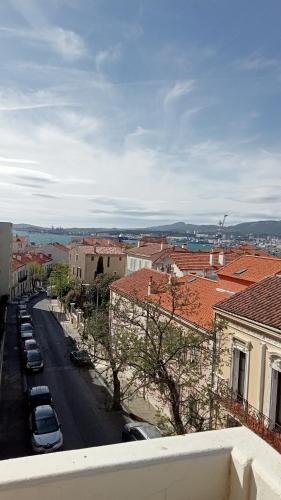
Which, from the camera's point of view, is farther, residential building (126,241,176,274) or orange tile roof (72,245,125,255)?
orange tile roof (72,245,125,255)

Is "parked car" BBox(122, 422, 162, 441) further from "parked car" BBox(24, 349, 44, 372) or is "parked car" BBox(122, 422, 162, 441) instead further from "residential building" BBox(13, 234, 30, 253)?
"residential building" BBox(13, 234, 30, 253)

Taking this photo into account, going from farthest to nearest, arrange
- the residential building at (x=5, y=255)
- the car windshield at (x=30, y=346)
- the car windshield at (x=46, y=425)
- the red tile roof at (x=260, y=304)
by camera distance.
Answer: the residential building at (x=5, y=255) → the car windshield at (x=30, y=346) → the car windshield at (x=46, y=425) → the red tile roof at (x=260, y=304)

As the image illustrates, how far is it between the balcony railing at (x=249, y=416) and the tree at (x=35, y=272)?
73.6 m

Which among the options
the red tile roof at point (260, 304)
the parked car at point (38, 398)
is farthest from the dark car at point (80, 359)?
the red tile roof at point (260, 304)

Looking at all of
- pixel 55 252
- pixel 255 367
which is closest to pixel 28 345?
pixel 255 367

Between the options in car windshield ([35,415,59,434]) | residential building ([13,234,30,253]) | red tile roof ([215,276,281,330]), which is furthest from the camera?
residential building ([13,234,30,253])

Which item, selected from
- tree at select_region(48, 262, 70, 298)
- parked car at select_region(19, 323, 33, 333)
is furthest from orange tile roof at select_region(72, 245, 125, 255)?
parked car at select_region(19, 323, 33, 333)

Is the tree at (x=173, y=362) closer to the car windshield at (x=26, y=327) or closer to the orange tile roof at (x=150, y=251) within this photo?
the car windshield at (x=26, y=327)

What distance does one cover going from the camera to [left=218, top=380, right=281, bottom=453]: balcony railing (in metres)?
14.2

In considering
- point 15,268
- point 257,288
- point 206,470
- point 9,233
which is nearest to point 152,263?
point 9,233

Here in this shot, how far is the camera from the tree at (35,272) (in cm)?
8687

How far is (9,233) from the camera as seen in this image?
199 feet

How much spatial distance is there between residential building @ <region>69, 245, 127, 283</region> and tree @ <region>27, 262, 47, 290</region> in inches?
724

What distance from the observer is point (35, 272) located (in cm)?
8731
